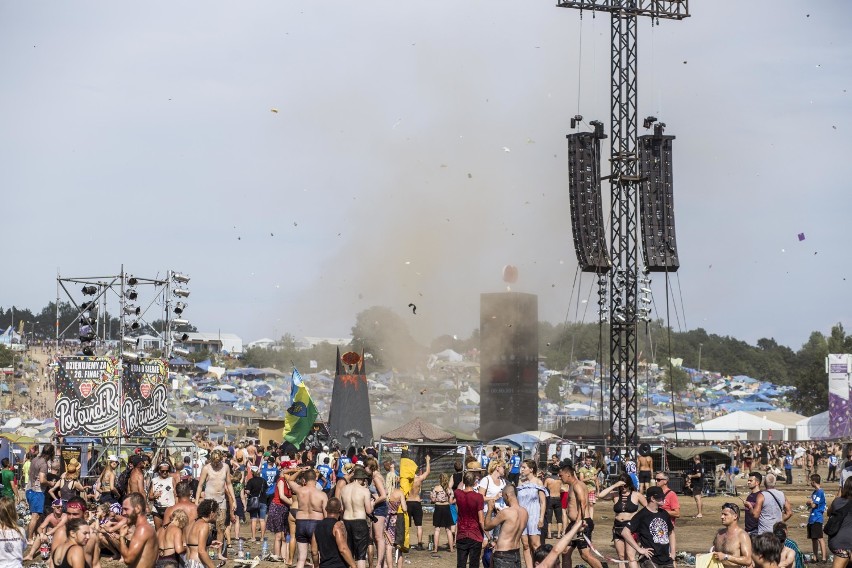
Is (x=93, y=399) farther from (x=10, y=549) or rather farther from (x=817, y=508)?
(x=10, y=549)

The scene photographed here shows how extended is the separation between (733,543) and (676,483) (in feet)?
78.4

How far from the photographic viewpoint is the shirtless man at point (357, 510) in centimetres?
1386

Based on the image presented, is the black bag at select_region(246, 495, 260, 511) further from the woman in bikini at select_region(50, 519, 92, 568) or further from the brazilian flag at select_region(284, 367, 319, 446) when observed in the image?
the brazilian flag at select_region(284, 367, 319, 446)

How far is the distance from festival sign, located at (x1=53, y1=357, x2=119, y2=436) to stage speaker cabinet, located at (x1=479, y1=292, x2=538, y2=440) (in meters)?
28.0

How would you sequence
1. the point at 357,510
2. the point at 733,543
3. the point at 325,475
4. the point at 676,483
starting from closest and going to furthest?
the point at 733,543 → the point at 357,510 → the point at 325,475 → the point at 676,483

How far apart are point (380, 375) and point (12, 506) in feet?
298

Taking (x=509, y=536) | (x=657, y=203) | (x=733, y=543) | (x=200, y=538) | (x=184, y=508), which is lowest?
(x=509, y=536)

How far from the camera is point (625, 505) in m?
13.8

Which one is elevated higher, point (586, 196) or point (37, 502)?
point (586, 196)

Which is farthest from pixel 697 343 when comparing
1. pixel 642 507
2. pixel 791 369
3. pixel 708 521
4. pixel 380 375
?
→ pixel 642 507

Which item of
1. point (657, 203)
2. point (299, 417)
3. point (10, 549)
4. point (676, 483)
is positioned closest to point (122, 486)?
point (10, 549)

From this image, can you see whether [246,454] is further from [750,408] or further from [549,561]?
[750,408]

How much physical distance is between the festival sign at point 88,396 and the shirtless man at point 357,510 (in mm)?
14430

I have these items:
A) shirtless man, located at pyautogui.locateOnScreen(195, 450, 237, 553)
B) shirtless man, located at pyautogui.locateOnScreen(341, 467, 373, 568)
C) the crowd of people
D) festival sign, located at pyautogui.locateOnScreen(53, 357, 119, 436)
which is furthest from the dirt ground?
festival sign, located at pyautogui.locateOnScreen(53, 357, 119, 436)
